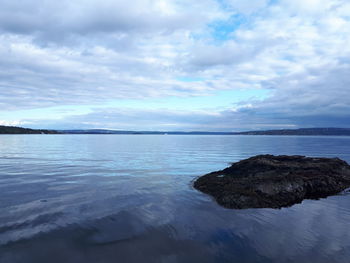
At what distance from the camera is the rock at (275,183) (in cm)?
1714

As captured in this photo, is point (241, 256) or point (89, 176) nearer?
point (241, 256)

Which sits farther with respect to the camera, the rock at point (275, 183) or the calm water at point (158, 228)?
the rock at point (275, 183)

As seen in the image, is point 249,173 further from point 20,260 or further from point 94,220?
point 20,260

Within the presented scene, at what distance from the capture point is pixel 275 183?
19.0m

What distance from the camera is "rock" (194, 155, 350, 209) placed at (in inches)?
675

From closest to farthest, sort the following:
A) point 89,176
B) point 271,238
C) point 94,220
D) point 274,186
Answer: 1. point 271,238
2. point 94,220
3. point 274,186
4. point 89,176

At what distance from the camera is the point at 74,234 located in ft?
38.2

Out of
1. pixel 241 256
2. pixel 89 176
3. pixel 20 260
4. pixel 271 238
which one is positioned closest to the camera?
pixel 20 260

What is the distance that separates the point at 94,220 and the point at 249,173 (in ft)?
57.0

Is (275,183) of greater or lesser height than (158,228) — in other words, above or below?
above

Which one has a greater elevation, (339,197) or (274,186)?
(274,186)

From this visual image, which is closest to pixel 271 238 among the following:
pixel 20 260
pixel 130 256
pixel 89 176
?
pixel 130 256

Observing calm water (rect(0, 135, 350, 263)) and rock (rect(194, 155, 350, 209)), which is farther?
rock (rect(194, 155, 350, 209))

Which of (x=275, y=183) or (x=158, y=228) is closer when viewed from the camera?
(x=158, y=228)
